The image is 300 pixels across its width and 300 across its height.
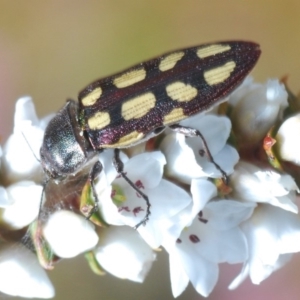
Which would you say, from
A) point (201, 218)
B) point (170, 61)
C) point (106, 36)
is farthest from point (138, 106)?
point (106, 36)

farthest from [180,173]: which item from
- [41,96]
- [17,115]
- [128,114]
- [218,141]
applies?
[41,96]

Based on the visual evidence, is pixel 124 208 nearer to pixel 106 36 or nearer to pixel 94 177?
pixel 94 177

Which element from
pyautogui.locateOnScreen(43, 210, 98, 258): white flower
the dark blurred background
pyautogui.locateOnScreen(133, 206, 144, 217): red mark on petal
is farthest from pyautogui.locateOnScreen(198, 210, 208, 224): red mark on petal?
the dark blurred background

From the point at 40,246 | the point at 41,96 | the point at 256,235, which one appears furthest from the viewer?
the point at 41,96

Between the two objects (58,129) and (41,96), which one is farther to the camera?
(41,96)

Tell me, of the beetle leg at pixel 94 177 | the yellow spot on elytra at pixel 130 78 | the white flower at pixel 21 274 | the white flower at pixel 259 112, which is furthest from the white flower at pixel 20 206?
the white flower at pixel 259 112

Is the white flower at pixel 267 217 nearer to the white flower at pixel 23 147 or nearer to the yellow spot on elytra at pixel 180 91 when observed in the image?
the yellow spot on elytra at pixel 180 91

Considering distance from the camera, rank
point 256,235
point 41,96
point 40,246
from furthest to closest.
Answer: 1. point 41,96
2. point 256,235
3. point 40,246

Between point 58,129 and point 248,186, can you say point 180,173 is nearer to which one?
point 248,186
